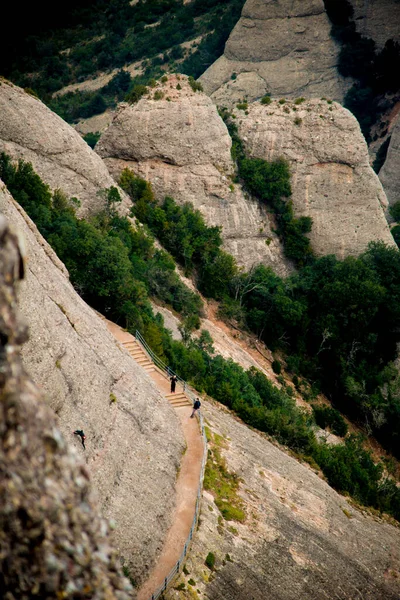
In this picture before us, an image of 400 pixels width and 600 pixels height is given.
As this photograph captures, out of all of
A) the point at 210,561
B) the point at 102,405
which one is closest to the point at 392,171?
the point at 102,405

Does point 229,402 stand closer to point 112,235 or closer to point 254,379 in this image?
point 254,379

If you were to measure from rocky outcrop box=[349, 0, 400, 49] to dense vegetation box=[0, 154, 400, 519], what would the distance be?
67686 mm

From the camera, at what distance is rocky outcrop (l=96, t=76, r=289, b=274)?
4925 centimetres

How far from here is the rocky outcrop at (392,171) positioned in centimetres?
7506

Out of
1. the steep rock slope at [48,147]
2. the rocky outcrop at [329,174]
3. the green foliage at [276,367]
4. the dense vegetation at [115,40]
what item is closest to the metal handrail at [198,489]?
the steep rock slope at [48,147]

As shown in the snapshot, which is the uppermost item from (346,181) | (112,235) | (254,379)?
(346,181)

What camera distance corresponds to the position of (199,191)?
165ft

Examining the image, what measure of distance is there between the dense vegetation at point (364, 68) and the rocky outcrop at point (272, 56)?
316cm

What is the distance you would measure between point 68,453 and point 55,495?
0.57m

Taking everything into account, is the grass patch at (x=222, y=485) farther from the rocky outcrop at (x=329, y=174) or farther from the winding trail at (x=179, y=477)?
the rocky outcrop at (x=329, y=174)

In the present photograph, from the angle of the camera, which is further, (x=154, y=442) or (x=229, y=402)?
(x=229, y=402)

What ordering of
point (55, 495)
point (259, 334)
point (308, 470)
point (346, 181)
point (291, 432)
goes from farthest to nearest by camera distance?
point (346, 181) → point (259, 334) → point (291, 432) → point (308, 470) → point (55, 495)

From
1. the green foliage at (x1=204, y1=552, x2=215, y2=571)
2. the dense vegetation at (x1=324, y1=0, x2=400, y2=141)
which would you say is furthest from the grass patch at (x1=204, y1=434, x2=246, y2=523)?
the dense vegetation at (x1=324, y1=0, x2=400, y2=141)

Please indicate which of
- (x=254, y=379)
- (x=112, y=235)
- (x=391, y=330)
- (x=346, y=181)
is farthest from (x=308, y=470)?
(x=346, y=181)
